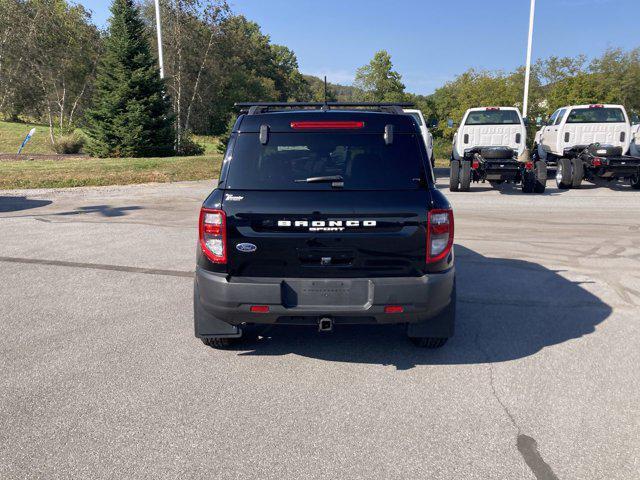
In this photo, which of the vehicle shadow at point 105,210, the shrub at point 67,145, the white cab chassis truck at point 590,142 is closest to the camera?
the vehicle shadow at point 105,210

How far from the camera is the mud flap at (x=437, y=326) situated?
159 inches

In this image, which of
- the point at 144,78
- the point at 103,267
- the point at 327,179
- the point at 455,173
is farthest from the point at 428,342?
the point at 144,78

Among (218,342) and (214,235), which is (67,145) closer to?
(218,342)

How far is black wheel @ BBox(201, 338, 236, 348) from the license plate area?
0.91m

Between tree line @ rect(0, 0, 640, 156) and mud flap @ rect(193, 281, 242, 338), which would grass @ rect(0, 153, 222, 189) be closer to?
tree line @ rect(0, 0, 640, 156)

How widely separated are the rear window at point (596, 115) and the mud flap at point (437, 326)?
1515 cm

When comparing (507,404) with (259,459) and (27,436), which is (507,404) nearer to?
(259,459)

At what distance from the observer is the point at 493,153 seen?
15047 mm

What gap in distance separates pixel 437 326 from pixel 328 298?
0.97 meters

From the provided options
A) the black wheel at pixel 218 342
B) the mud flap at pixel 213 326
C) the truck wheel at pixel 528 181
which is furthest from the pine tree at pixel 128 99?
the mud flap at pixel 213 326

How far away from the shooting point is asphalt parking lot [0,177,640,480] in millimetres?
2855

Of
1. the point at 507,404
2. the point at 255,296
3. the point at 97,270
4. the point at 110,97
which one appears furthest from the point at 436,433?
A: the point at 110,97

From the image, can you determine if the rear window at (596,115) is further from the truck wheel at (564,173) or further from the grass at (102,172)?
the grass at (102,172)

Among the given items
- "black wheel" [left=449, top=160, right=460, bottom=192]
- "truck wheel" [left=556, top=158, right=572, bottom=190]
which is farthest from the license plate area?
"truck wheel" [left=556, top=158, right=572, bottom=190]
